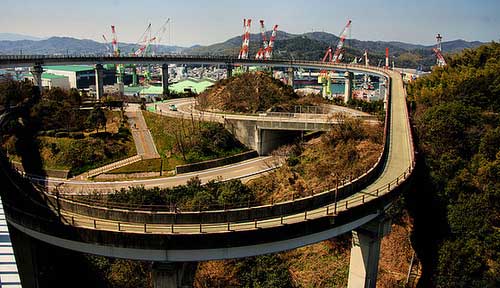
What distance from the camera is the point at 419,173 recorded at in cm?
3266

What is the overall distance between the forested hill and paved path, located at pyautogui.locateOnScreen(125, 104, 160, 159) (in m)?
27.4

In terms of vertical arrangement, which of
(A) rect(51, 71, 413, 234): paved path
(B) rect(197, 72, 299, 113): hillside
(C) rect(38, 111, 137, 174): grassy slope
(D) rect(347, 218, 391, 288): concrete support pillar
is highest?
(B) rect(197, 72, 299, 113): hillside

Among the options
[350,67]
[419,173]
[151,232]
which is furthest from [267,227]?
[350,67]

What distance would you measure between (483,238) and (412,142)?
996cm

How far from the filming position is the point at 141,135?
4862 cm

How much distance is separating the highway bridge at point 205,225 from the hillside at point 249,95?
3244 cm

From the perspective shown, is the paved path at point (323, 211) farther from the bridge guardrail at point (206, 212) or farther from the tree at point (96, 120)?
the tree at point (96, 120)

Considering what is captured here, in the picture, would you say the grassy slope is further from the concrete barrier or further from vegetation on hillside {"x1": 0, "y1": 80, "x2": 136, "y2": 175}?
the concrete barrier

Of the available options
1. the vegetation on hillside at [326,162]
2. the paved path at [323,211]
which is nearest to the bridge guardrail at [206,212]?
the paved path at [323,211]

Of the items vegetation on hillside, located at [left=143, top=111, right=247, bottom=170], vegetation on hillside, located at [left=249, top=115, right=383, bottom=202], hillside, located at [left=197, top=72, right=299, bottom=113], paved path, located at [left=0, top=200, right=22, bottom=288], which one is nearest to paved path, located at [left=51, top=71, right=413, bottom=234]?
vegetation on hillside, located at [left=249, top=115, right=383, bottom=202]

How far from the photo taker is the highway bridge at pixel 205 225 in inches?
768

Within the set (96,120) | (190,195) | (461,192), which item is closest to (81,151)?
(96,120)

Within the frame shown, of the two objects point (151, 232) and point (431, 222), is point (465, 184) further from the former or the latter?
point (151, 232)

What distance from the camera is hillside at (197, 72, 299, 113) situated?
2255 inches
